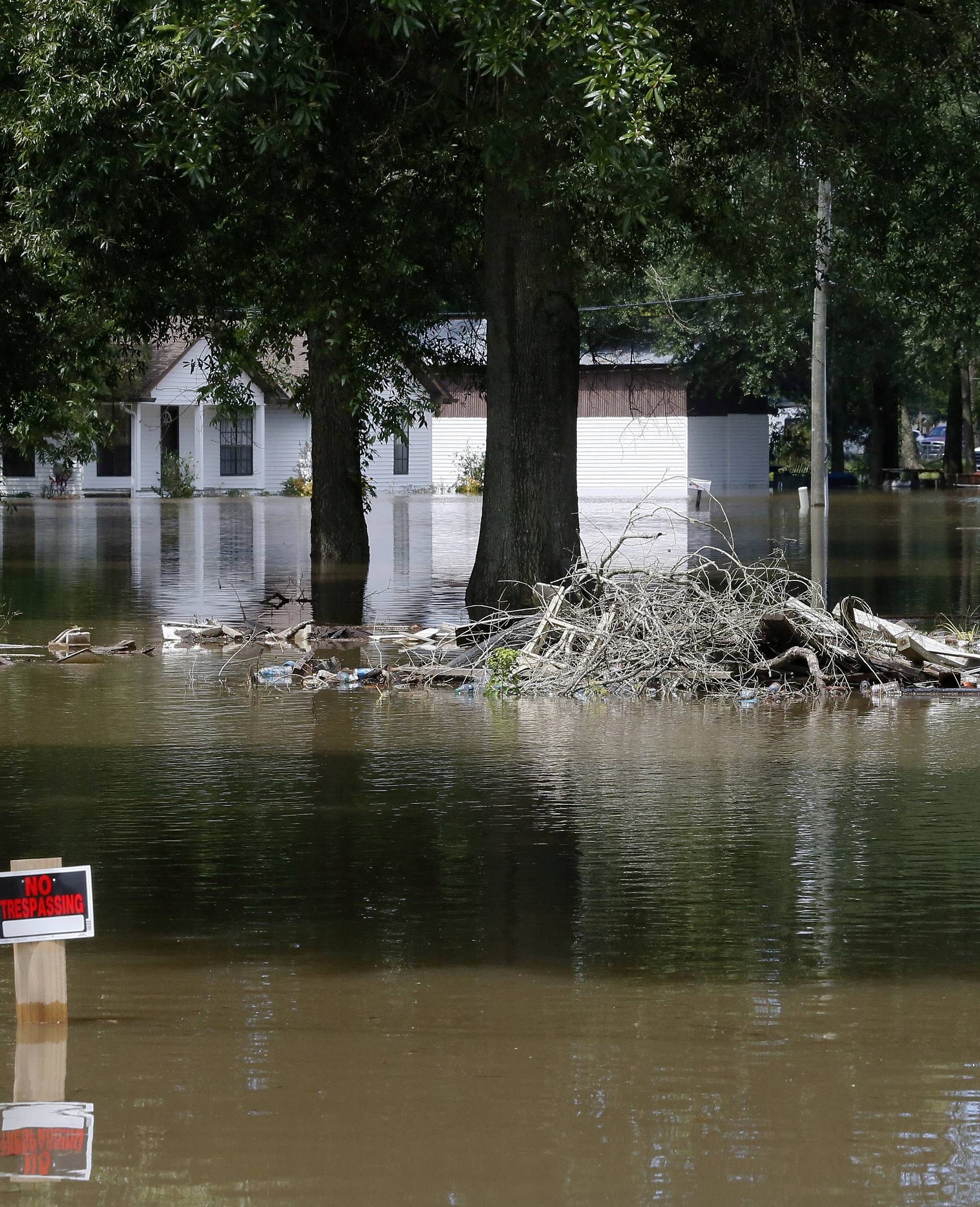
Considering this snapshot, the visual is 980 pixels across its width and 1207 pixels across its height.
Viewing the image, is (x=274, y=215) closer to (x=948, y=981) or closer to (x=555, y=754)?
(x=555, y=754)

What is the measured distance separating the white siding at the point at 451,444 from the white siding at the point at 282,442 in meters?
5.53

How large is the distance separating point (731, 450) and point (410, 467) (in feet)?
35.8

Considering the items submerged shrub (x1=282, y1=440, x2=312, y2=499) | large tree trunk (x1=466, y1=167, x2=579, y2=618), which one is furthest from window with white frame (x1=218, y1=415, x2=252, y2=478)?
large tree trunk (x1=466, y1=167, x2=579, y2=618)

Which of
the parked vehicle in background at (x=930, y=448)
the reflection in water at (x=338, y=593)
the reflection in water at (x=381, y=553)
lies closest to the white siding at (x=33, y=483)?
the reflection in water at (x=381, y=553)

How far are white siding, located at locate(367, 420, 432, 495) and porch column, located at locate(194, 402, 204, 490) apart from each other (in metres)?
5.68

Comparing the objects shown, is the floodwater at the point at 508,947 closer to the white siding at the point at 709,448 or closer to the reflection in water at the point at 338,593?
the reflection in water at the point at 338,593

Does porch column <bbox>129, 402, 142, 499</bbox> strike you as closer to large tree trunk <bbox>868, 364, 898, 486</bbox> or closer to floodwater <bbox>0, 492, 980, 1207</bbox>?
large tree trunk <bbox>868, 364, 898, 486</bbox>

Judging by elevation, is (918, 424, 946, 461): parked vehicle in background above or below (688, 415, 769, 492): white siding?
above

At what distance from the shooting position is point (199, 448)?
50.0 metres

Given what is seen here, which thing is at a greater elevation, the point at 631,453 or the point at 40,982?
the point at 631,453

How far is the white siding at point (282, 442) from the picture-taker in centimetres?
5094

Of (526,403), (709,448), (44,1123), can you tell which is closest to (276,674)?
(526,403)

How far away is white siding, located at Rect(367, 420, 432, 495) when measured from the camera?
5403cm

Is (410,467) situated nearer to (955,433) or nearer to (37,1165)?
(955,433)
